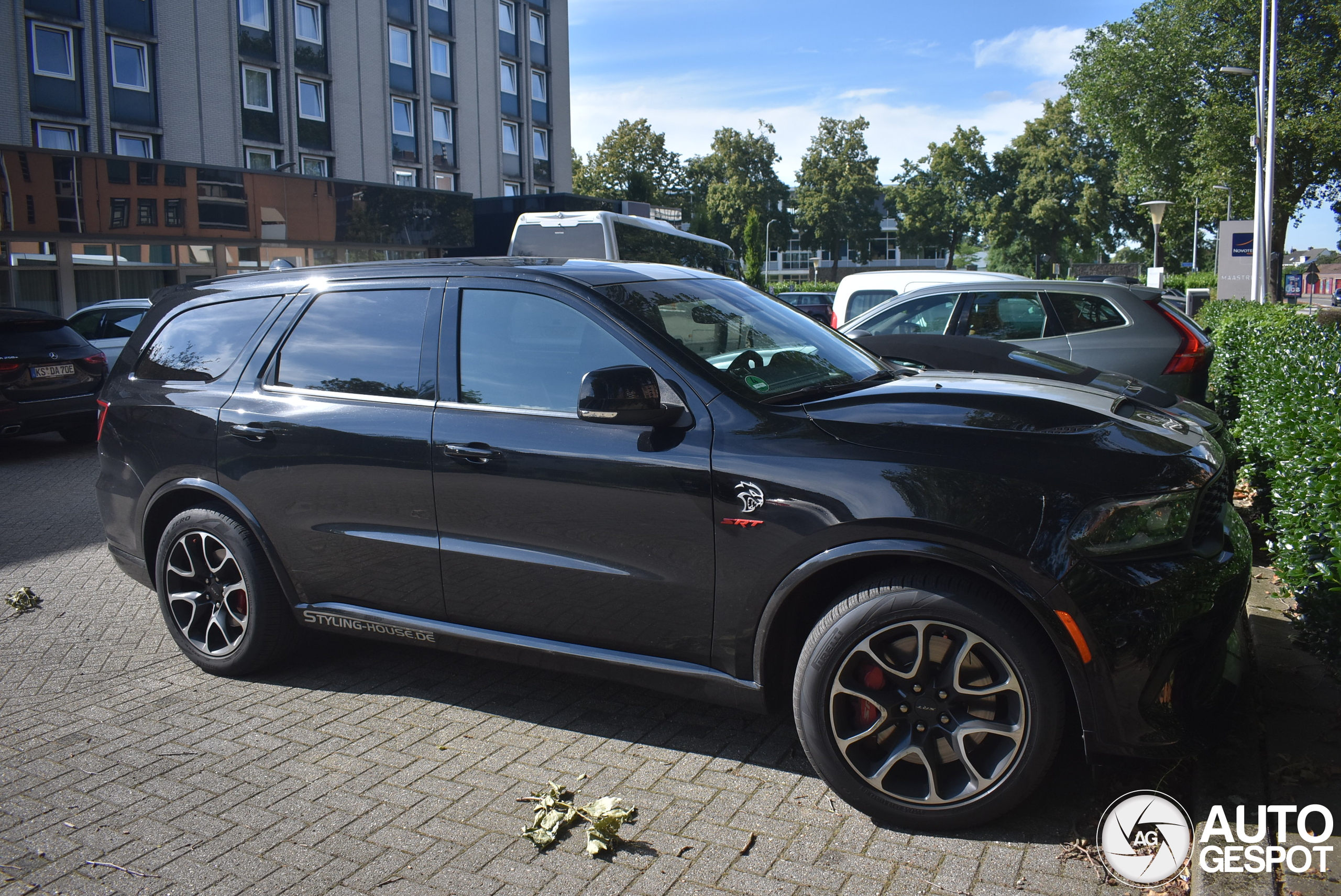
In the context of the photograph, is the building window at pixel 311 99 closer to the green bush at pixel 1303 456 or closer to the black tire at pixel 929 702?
the green bush at pixel 1303 456

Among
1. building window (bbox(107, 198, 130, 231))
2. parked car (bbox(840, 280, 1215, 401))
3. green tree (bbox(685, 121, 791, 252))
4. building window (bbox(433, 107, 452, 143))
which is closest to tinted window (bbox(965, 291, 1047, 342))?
parked car (bbox(840, 280, 1215, 401))

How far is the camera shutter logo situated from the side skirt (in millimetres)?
1107

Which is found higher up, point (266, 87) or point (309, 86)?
point (309, 86)

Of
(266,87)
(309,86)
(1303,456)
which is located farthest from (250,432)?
(309,86)

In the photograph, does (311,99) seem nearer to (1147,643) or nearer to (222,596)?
(222,596)

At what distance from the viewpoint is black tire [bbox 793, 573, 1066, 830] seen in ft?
9.75

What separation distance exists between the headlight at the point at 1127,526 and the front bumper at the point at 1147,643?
48 millimetres

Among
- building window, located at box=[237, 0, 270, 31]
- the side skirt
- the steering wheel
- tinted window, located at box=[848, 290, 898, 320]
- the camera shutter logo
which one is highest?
building window, located at box=[237, 0, 270, 31]

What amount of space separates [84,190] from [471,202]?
1281cm

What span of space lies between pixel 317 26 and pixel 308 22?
397 mm

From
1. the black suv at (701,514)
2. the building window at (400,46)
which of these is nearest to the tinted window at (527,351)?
the black suv at (701,514)

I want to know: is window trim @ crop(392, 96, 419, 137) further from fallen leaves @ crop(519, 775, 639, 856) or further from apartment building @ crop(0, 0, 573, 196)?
fallen leaves @ crop(519, 775, 639, 856)

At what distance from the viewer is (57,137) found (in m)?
28.8

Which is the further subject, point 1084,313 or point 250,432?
point 1084,313
